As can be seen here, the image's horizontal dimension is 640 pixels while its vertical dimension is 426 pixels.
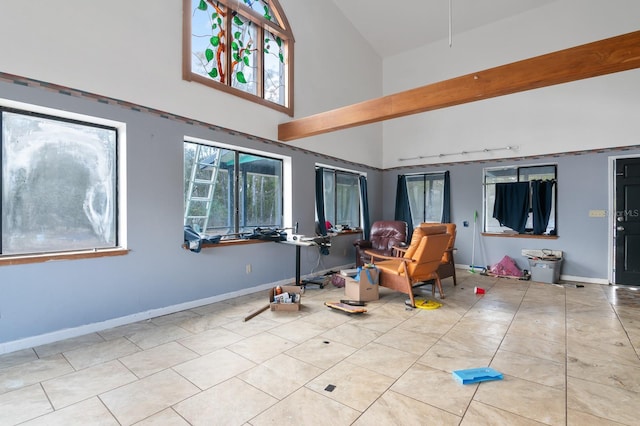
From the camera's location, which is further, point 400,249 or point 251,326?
point 400,249

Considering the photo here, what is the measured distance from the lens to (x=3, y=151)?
2.64 m

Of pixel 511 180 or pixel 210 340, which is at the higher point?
pixel 511 180

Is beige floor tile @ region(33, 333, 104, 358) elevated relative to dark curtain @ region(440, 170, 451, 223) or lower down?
lower down

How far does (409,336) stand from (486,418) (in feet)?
3.87

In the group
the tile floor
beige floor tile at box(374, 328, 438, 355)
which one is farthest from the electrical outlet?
beige floor tile at box(374, 328, 438, 355)

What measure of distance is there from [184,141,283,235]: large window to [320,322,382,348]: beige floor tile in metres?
2.13

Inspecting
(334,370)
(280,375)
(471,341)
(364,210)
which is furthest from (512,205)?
(280,375)

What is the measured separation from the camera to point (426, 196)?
704 cm

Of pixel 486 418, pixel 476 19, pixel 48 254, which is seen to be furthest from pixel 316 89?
pixel 486 418

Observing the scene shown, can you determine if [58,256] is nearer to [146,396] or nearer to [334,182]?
[146,396]

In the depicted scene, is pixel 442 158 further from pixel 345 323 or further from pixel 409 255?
pixel 345 323

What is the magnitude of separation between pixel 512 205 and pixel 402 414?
17.7ft

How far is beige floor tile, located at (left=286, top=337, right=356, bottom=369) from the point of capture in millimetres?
2461

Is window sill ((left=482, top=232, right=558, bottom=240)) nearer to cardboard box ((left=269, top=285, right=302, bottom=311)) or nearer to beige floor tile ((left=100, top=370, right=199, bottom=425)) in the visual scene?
cardboard box ((left=269, top=285, right=302, bottom=311))
